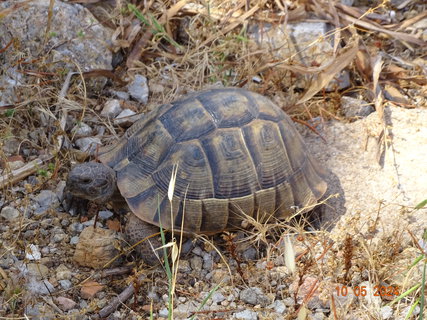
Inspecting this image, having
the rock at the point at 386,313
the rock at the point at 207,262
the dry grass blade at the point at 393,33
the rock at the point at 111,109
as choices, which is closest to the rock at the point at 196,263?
the rock at the point at 207,262

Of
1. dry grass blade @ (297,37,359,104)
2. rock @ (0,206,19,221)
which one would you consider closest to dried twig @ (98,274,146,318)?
rock @ (0,206,19,221)

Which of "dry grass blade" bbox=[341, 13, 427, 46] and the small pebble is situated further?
"dry grass blade" bbox=[341, 13, 427, 46]

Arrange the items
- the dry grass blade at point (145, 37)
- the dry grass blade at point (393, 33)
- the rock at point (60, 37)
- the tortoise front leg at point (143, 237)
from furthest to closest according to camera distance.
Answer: the dry grass blade at point (393, 33) < the dry grass blade at point (145, 37) < the rock at point (60, 37) < the tortoise front leg at point (143, 237)

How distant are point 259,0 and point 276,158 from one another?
1.79 meters

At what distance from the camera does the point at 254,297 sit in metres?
2.98

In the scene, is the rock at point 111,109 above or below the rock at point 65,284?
above

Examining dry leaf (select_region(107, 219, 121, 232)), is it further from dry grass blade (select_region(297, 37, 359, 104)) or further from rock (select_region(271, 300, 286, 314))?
dry grass blade (select_region(297, 37, 359, 104))

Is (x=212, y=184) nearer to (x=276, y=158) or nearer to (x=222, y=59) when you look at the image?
(x=276, y=158)

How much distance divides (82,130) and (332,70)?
1.86 meters

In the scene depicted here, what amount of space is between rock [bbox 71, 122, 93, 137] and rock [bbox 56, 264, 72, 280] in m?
1.09

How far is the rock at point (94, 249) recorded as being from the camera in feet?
10.1

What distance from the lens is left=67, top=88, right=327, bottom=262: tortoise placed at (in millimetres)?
3254

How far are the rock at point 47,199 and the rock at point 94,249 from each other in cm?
41
